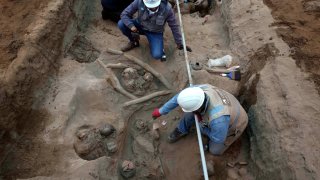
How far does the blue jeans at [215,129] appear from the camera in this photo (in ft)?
14.0

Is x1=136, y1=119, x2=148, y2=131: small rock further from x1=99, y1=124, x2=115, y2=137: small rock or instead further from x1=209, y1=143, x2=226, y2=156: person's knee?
x1=209, y1=143, x2=226, y2=156: person's knee

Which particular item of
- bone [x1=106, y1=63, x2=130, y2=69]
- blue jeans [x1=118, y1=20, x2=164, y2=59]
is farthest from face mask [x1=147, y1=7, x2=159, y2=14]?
bone [x1=106, y1=63, x2=130, y2=69]

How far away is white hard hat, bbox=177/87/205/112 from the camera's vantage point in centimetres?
421

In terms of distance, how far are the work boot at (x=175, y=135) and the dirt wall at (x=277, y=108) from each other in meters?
1.11

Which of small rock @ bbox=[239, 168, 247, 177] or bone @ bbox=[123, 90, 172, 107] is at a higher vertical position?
bone @ bbox=[123, 90, 172, 107]

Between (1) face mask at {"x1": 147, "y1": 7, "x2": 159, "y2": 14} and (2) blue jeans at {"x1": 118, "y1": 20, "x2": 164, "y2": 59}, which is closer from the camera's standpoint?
(1) face mask at {"x1": 147, "y1": 7, "x2": 159, "y2": 14}

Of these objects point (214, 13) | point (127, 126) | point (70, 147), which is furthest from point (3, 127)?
point (214, 13)

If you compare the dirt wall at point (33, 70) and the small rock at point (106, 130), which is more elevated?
the dirt wall at point (33, 70)

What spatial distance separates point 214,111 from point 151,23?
2323mm

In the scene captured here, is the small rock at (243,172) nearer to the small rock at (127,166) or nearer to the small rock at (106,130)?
the small rock at (127,166)

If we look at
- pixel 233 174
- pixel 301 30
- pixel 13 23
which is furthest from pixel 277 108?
pixel 13 23

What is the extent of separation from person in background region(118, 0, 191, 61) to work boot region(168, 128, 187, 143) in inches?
64.9

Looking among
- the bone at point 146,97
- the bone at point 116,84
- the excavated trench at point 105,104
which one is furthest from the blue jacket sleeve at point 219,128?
the bone at point 116,84

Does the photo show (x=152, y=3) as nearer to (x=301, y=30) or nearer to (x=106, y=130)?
(x=106, y=130)
